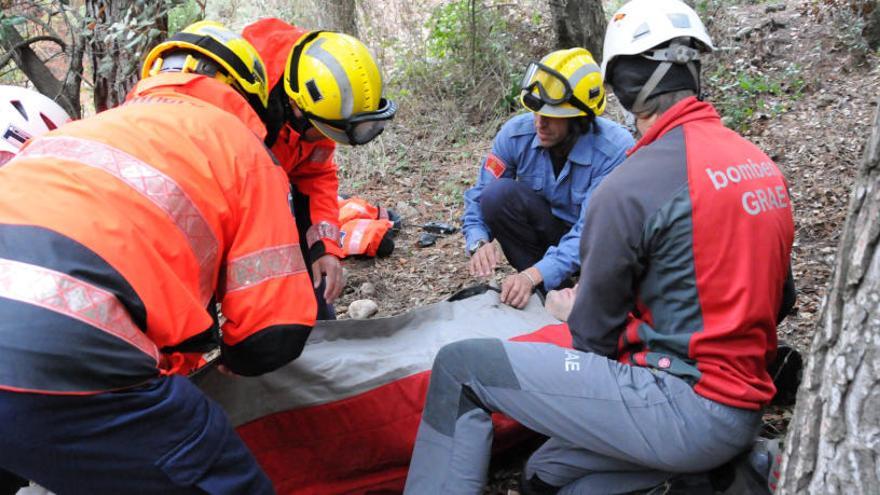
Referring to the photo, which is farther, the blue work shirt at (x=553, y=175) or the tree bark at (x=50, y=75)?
the tree bark at (x=50, y=75)

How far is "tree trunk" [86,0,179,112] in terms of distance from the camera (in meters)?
3.50

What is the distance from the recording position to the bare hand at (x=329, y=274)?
3348mm

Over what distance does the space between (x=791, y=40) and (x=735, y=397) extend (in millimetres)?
5146

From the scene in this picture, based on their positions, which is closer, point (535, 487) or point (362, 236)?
point (535, 487)

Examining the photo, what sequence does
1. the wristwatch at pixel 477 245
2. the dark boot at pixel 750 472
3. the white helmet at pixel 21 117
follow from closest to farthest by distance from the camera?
the dark boot at pixel 750 472, the white helmet at pixel 21 117, the wristwatch at pixel 477 245

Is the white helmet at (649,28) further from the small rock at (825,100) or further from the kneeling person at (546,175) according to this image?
the small rock at (825,100)

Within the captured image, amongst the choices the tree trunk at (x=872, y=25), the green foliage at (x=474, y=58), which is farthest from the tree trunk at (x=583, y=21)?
the tree trunk at (x=872, y=25)

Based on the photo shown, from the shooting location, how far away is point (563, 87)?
318cm

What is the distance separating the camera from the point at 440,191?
5945 millimetres

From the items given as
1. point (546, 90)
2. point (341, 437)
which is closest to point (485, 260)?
point (546, 90)

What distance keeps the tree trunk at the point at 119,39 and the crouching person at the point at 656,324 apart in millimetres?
2379

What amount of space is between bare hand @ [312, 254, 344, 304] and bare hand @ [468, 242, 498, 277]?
2.20 feet

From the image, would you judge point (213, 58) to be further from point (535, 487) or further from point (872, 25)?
point (872, 25)

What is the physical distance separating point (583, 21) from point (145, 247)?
18.6 feet
